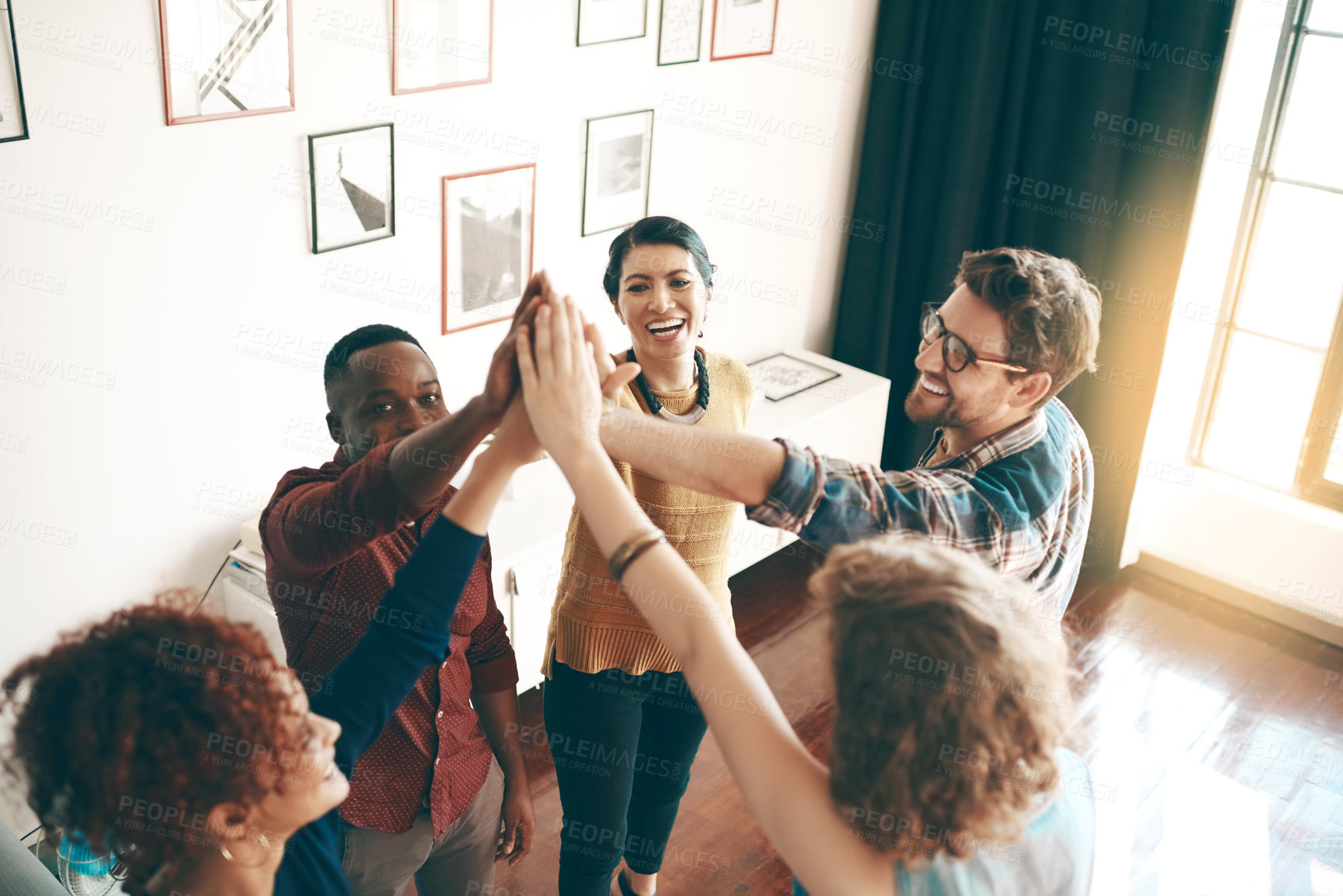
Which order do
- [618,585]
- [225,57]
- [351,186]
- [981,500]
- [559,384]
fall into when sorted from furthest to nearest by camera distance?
[351,186], [225,57], [618,585], [981,500], [559,384]

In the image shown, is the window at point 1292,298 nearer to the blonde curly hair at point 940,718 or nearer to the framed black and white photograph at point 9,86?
the blonde curly hair at point 940,718

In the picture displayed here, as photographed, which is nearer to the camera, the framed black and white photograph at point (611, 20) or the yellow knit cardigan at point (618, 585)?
the yellow knit cardigan at point (618, 585)

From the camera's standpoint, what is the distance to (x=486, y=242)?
10.2 ft

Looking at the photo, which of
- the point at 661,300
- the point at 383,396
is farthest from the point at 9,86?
the point at 661,300

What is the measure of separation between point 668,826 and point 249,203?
5.72 ft

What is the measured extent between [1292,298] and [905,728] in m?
3.64

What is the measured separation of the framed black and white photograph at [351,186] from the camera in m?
2.66

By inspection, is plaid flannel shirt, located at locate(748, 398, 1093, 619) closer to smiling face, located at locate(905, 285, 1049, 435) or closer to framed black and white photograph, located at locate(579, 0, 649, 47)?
smiling face, located at locate(905, 285, 1049, 435)

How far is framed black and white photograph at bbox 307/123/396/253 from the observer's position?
2656 millimetres

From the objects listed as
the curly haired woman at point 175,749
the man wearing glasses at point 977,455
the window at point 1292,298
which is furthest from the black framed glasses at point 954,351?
the window at point 1292,298

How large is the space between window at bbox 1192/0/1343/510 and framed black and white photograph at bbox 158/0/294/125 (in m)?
3.27

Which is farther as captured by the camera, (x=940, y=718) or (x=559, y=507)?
(x=559, y=507)

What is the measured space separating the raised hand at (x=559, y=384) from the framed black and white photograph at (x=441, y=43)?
168 cm

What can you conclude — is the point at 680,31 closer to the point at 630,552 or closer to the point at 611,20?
the point at 611,20
